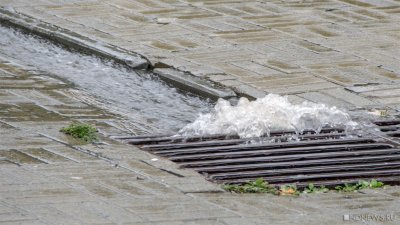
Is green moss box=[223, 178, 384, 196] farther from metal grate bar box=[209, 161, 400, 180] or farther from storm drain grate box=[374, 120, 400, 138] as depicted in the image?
storm drain grate box=[374, 120, 400, 138]

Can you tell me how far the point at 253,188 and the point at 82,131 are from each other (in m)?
1.44

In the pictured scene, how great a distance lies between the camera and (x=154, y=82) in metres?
9.02

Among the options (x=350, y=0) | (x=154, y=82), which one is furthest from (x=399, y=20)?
(x=154, y=82)

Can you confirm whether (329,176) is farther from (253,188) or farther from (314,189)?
(253,188)

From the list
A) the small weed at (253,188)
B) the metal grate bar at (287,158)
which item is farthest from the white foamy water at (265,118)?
the small weed at (253,188)

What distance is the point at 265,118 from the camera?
7.57 metres

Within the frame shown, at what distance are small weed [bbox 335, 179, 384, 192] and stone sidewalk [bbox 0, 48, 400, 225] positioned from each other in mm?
85

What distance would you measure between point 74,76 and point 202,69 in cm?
104

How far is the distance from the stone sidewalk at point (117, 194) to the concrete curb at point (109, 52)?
1.23m

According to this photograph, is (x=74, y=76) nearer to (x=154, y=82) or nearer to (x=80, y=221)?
(x=154, y=82)

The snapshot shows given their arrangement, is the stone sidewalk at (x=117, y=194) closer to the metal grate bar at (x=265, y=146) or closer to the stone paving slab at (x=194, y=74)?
the stone paving slab at (x=194, y=74)

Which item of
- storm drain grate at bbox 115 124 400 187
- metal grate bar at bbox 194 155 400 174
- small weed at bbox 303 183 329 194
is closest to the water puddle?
storm drain grate at bbox 115 124 400 187

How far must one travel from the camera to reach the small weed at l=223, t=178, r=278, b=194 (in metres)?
6.26

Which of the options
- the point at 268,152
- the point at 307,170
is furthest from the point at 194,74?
the point at 307,170
